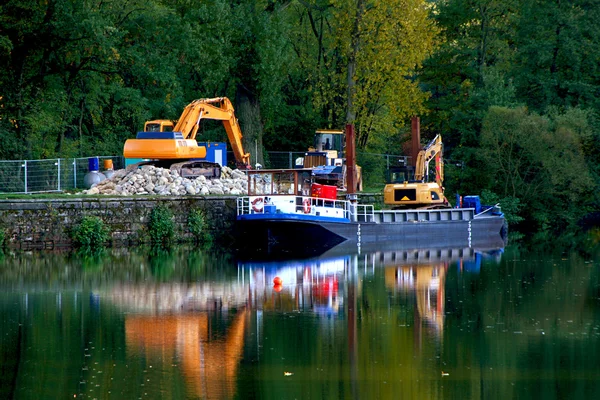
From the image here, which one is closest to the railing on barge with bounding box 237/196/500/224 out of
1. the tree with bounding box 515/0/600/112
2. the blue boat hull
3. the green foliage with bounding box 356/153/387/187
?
the blue boat hull

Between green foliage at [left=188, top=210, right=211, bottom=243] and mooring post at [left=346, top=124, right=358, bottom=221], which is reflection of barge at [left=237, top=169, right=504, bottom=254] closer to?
mooring post at [left=346, top=124, right=358, bottom=221]

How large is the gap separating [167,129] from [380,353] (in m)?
28.8

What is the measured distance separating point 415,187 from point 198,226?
9367mm

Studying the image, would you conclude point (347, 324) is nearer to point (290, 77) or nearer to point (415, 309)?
point (415, 309)

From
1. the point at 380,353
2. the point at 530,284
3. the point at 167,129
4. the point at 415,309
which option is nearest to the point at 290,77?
the point at 167,129

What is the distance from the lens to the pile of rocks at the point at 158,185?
4088 centimetres

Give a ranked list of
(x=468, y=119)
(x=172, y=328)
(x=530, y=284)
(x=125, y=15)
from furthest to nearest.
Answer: (x=468, y=119) < (x=125, y=15) < (x=530, y=284) < (x=172, y=328)

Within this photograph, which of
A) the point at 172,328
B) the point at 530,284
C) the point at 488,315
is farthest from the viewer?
the point at 530,284

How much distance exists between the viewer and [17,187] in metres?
42.6

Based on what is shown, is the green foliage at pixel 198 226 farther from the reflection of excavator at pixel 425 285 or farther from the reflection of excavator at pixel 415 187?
the reflection of excavator at pixel 425 285

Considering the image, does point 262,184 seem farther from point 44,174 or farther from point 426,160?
point 44,174

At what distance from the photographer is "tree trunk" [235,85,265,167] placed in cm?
5047

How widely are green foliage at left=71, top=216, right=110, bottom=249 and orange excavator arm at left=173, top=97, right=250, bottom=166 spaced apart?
7.04 meters

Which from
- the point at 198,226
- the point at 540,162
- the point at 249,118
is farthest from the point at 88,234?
the point at 540,162
